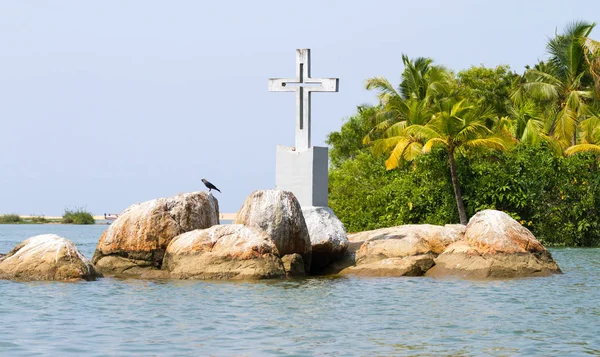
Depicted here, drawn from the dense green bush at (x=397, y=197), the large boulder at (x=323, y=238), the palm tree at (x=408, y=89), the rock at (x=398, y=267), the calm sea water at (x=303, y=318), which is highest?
the palm tree at (x=408, y=89)

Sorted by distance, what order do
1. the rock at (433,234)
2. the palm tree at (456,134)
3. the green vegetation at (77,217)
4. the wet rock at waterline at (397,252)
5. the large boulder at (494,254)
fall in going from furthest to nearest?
the green vegetation at (77,217)
the palm tree at (456,134)
the rock at (433,234)
the wet rock at waterline at (397,252)
the large boulder at (494,254)

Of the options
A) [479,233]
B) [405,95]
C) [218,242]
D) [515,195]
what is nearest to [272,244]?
[218,242]

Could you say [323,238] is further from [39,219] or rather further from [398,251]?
[39,219]

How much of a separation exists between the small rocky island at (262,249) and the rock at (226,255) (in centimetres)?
2

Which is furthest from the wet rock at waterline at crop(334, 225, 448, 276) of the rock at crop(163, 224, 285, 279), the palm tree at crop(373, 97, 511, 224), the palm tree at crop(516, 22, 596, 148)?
the palm tree at crop(516, 22, 596, 148)

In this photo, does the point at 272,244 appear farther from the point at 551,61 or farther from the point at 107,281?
the point at 551,61

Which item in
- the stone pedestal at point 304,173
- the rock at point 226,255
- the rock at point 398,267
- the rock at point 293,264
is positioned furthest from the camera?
the stone pedestal at point 304,173

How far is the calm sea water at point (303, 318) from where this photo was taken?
10281 millimetres

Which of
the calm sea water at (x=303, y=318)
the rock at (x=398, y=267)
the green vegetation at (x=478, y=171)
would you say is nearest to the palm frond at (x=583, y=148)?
the green vegetation at (x=478, y=171)

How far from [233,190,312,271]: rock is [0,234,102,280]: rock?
3554 mm

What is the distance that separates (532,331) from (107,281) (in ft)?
30.8

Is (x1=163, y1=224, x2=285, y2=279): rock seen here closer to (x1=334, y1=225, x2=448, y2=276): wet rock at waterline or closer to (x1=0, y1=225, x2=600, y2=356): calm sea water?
(x1=0, y1=225, x2=600, y2=356): calm sea water

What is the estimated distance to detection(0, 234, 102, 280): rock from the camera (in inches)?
684

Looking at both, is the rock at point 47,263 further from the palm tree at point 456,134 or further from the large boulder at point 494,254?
the palm tree at point 456,134
